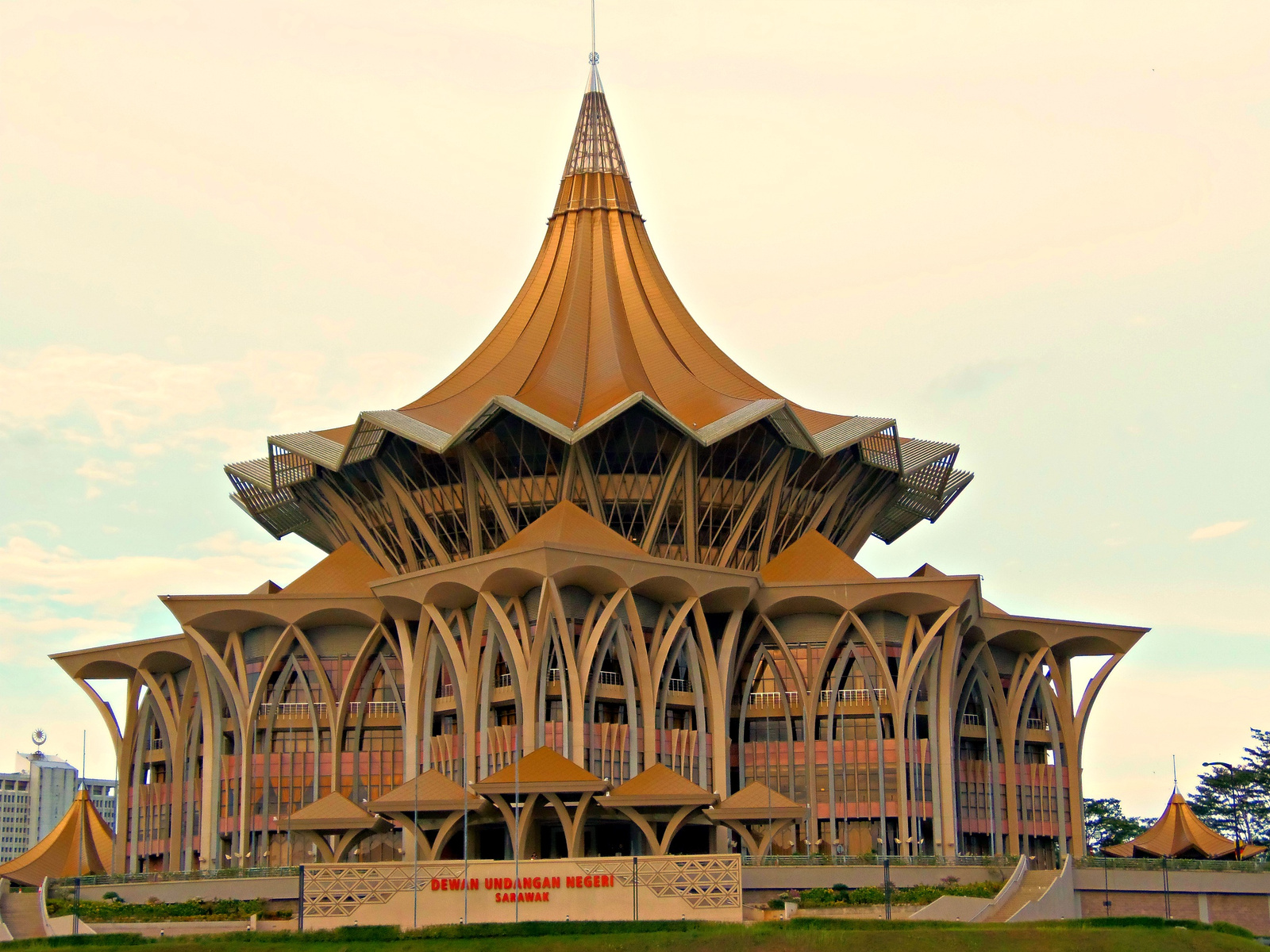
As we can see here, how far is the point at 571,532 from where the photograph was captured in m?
69.4

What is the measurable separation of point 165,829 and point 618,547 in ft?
84.0

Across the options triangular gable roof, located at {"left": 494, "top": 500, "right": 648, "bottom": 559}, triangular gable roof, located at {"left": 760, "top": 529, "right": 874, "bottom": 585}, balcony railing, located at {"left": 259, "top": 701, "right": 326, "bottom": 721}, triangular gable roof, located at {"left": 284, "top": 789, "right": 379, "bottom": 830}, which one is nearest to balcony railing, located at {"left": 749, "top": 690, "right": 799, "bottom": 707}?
triangular gable roof, located at {"left": 760, "top": 529, "right": 874, "bottom": 585}

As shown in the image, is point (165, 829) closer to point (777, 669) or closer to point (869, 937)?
point (777, 669)

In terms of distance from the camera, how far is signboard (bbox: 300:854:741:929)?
1905 inches

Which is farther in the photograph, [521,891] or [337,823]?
[337,823]

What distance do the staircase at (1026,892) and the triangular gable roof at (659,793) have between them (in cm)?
1082

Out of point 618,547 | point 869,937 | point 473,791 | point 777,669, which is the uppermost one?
point 618,547

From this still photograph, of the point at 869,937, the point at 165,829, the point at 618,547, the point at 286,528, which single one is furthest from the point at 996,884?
the point at 286,528

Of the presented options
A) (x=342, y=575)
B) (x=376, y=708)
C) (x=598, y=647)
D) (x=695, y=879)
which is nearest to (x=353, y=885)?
(x=695, y=879)

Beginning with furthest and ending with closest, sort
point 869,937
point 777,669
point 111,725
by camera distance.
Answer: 1. point 111,725
2. point 777,669
3. point 869,937

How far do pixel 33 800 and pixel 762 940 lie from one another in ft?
427

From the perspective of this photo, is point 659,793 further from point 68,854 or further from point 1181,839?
point 68,854

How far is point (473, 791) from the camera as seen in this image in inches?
2392

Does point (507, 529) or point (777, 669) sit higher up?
point (507, 529)
